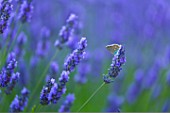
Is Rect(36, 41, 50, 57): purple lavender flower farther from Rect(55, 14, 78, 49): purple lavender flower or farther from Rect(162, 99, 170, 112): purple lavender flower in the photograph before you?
Rect(162, 99, 170, 112): purple lavender flower

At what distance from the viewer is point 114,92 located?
10.8 ft

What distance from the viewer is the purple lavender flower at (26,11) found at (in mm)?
2102

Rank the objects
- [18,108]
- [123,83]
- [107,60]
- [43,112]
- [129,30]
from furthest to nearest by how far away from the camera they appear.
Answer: [129,30] → [107,60] → [123,83] → [43,112] → [18,108]

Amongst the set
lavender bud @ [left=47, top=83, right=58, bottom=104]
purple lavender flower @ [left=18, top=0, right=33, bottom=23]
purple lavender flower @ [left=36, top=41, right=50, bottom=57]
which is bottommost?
lavender bud @ [left=47, top=83, right=58, bottom=104]

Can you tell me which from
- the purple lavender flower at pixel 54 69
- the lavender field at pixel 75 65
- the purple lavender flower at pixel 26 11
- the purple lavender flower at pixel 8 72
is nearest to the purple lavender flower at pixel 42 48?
the lavender field at pixel 75 65

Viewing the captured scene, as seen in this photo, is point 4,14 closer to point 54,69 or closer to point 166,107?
point 54,69

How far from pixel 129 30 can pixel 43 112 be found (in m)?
2.83

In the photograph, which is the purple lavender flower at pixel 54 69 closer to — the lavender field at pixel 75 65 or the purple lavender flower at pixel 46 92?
the lavender field at pixel 75 65

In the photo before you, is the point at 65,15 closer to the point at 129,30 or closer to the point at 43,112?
the point at 129,30

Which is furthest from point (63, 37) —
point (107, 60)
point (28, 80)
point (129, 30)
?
point (129, 30)

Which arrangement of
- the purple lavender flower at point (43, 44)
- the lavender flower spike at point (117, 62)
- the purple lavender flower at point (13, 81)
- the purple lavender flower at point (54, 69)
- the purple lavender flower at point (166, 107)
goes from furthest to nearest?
the purple lavender flower at point (166, 107)
the purple lavender flower at point (43, 44)
the purple lavender flower at point (54, 69)
the purple lavender flower at point (13, 81)
the lavender flower spike at point (117, 62)

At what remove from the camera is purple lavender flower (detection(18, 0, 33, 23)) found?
2102mm

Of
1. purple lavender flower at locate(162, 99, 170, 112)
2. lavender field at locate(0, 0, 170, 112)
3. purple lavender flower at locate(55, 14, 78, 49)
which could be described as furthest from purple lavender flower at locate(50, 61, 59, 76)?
purple lavender flower at locate(162, 99, 170, 112)

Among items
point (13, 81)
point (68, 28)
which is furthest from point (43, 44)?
point (13, 81)
